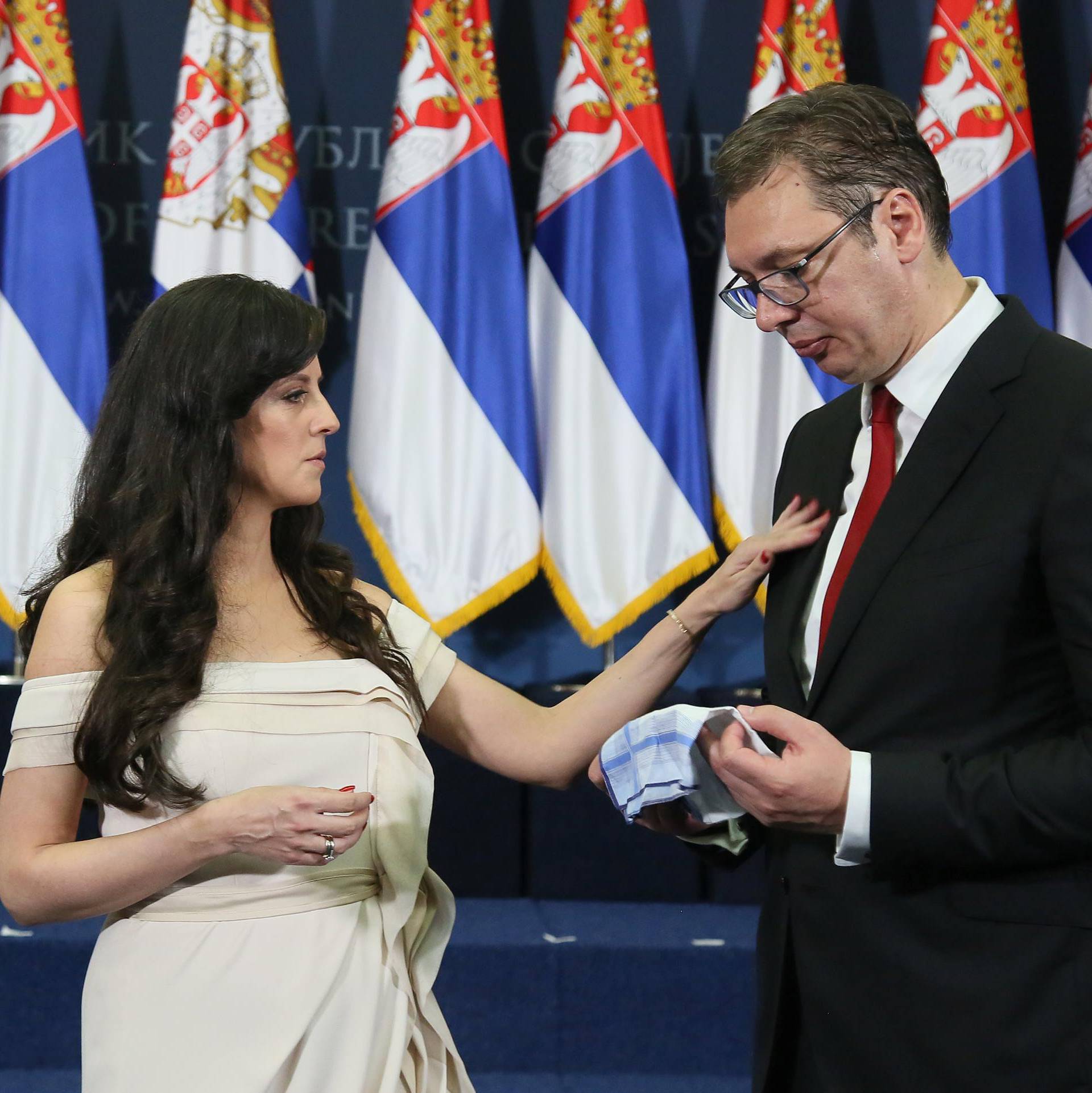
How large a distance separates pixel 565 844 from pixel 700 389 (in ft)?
4.96

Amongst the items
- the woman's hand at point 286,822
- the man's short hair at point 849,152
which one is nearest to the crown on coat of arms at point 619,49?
the man's short hair at point 849,152

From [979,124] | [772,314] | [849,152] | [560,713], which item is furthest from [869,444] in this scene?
[979,124]

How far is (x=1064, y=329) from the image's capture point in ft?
13.5

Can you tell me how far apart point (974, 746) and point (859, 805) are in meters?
0.15

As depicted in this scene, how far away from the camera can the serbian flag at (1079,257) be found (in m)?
4.10

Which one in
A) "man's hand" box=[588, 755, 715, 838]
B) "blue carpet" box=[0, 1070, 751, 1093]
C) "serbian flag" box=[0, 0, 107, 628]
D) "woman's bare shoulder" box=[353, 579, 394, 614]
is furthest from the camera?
"serbian flag" box=[0, 0, 107, 628]

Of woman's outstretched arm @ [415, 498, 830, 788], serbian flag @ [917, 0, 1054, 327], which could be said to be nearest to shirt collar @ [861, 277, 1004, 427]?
woman's outstretched arm @ [415, 498, 830, 788]

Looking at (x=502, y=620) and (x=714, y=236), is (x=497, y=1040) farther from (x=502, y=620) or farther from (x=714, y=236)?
(x=714, y=236)

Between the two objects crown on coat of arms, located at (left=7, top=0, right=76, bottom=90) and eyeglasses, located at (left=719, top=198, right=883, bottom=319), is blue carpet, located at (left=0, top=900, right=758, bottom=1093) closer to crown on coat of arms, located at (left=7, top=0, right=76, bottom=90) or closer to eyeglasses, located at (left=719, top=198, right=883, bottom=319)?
eyeglasses, located at (left=719, top=198, right=883, bottom=319)

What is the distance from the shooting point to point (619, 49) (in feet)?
13.3

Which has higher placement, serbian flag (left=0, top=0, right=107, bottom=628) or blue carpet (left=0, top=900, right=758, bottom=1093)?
serbian flag (left=0, top=0, right=107, bottom=628)

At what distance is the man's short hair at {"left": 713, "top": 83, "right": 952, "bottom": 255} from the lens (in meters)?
1.60

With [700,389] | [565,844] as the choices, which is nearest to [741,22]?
[700,389]

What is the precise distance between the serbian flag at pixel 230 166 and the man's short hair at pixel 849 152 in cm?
259
